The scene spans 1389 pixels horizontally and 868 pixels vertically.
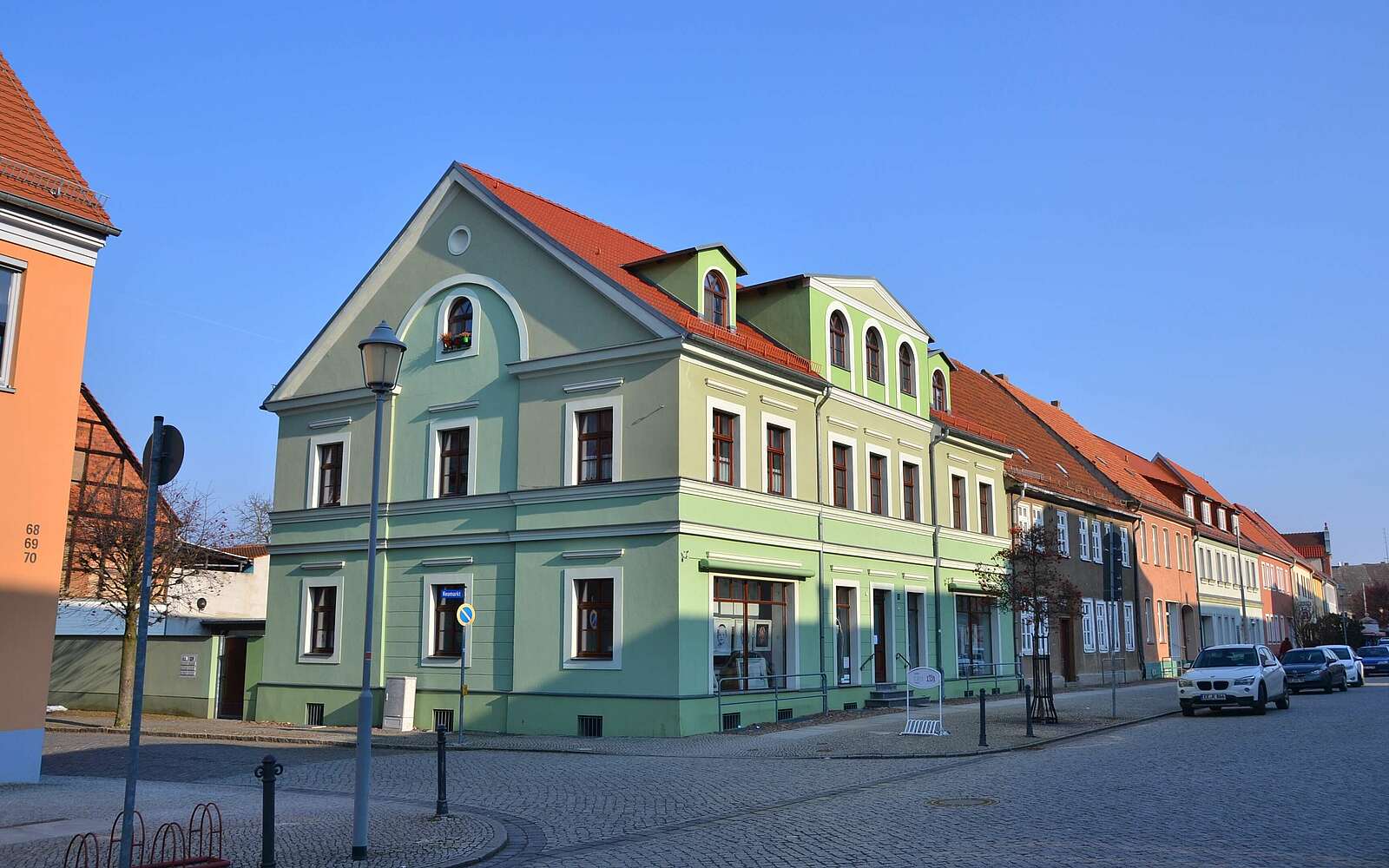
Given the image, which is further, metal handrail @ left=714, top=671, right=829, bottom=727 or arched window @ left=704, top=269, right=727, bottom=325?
arched window @ left=704, top=269, right=727, bottom=325

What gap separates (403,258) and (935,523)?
16626 mm

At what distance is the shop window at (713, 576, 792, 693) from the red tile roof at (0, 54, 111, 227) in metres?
13.9

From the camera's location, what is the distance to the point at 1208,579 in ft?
203

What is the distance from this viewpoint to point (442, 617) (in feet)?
89.9

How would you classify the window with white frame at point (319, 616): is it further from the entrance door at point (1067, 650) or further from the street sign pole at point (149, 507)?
the entrance door at point (1067, 650)

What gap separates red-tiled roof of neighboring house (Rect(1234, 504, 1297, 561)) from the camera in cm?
7675

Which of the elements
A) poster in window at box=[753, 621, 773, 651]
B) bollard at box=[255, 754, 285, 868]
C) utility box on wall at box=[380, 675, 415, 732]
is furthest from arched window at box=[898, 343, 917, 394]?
bollard at box=[255, 754, 285, 868]

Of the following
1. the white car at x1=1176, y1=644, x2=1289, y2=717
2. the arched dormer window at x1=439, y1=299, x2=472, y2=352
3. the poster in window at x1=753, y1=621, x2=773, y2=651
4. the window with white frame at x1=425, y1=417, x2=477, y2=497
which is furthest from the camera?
the arched dormer window at x1=439, y1=299, x2=472, y2=352

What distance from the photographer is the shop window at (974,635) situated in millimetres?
34719

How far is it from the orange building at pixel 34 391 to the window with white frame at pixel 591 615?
34.5 feet

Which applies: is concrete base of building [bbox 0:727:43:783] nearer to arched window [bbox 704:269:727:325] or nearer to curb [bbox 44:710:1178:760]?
curb [bbox 44:710:1178:760]

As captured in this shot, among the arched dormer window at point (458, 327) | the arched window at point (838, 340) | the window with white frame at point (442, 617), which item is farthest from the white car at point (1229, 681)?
the arched dormer window at point (458, 327)

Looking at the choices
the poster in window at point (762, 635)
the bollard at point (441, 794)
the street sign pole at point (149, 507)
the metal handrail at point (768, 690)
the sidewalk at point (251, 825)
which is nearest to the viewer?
the street sign pole at point (149, 507)

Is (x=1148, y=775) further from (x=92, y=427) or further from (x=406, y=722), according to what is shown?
(x=92, y=427)
